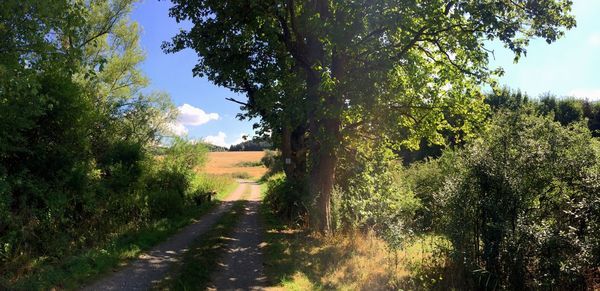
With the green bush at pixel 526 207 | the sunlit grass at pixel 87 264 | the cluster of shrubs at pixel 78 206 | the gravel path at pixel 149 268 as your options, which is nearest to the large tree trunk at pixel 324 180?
the gravel path at pixel 149 268

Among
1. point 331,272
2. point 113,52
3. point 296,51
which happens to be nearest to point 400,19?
point 296,51

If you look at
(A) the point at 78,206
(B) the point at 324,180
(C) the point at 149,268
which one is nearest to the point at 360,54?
(B) the point at 324,180

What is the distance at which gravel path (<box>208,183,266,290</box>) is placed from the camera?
914cm

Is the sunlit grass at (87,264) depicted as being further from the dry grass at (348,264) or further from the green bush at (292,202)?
the green bush at (292,202)

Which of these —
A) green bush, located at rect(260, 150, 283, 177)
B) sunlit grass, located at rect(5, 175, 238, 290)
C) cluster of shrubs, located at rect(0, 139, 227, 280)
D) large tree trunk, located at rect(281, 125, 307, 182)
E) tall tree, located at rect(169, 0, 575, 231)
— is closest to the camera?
sunlit grass, located at rect(5, 175, 238, 290)

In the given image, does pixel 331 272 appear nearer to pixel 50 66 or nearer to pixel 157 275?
pixel 157 275

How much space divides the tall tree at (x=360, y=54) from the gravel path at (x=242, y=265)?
3.09m

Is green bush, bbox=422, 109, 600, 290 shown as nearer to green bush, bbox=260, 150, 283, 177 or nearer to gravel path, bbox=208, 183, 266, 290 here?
gravel path, bbox=208, 183, 266, 290

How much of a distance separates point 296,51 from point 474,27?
5893 millimetres

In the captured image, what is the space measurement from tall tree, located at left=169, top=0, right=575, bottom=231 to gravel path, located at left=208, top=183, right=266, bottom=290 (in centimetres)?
309

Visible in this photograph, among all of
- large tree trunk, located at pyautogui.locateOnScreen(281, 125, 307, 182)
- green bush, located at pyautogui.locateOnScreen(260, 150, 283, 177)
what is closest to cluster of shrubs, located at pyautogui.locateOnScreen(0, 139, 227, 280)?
large tree trunk, located at pyautogui.locateOnScreen(281, 125, 307, 182)

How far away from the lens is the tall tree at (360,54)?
1162 centimetres

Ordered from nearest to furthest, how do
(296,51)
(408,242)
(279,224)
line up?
(408,242)
(296,51)
(279,224)

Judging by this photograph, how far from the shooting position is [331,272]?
32.9 feet
